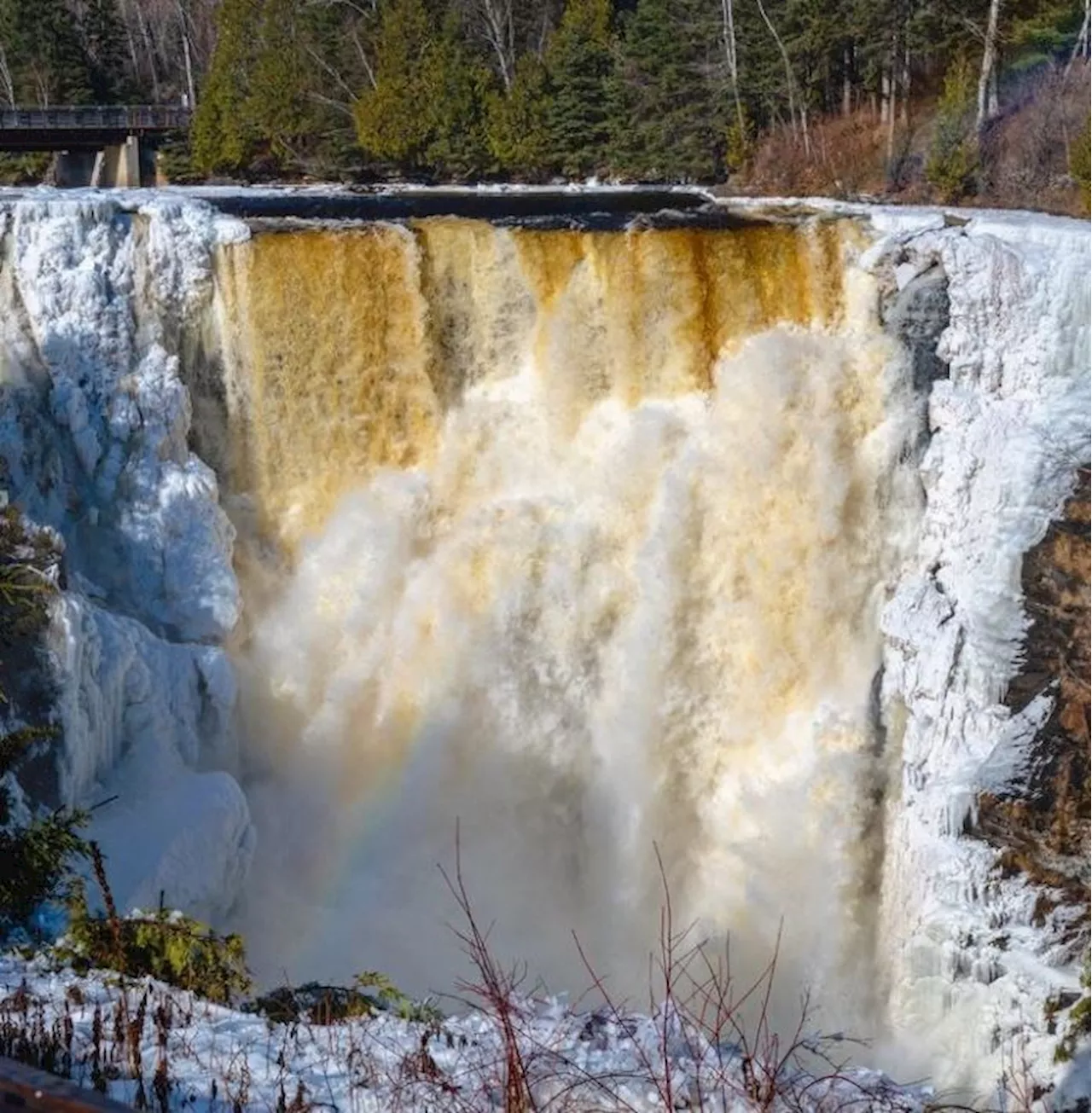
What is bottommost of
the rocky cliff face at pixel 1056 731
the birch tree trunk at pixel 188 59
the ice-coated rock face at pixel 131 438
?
the rocky cliff face at pixel 1056 731

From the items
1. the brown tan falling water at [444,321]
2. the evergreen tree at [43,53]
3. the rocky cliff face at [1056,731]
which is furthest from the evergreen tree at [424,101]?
the rocky cliff face at [1056,731]

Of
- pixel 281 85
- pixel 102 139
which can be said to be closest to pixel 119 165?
pixel 102 139

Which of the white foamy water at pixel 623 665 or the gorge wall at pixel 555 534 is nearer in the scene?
the gorge wall at pixel 555 534

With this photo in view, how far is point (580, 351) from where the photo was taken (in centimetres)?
1345

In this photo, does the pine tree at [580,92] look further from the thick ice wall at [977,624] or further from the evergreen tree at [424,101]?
the thick ice wall at [977,624]

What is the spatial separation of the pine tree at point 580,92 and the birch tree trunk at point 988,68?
736 cm

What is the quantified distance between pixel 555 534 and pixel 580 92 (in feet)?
54.4

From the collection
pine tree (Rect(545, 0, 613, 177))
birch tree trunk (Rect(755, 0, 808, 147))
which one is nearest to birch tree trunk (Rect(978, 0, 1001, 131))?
birch tree trunk (Rect(755, 0, 808, 147))

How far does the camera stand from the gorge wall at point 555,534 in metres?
12.8

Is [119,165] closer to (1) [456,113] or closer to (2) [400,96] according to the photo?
(2) [400,96]

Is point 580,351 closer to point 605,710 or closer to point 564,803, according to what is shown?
point 605,710

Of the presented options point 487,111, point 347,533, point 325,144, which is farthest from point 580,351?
point 325,144

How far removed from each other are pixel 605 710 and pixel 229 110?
21.5 meters

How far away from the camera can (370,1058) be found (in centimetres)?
504
